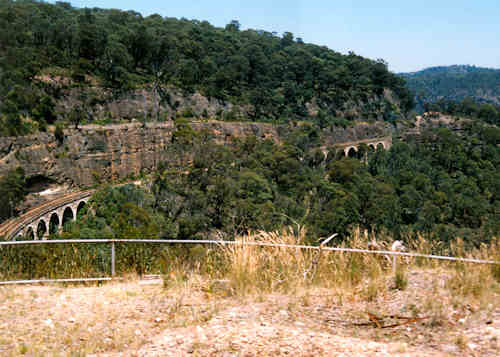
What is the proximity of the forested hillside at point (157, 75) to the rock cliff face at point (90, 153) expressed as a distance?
2.25 m

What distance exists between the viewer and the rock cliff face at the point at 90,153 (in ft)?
116

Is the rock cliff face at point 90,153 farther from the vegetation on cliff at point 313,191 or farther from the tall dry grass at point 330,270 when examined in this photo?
the tall dry grass at point 330,270

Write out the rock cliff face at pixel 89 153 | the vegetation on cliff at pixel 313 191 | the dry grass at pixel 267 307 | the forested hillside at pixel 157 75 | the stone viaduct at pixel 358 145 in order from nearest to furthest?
1. the dry grass at pixel 267 307
2. the vegetation on cliff at pixel 313 191
3. the rock cliff face at pixel 89 153
4. the forested hillside at pixel 157 75
5. the stone viaduct at pixel 358 145

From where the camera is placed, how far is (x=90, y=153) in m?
41.2

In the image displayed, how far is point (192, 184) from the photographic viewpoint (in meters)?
39.9

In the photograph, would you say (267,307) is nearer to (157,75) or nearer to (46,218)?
(46,218)

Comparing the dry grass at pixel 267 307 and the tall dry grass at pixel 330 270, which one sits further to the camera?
the tall dry grass at pixel 330 270

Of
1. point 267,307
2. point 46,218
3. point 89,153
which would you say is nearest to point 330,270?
point 267,307

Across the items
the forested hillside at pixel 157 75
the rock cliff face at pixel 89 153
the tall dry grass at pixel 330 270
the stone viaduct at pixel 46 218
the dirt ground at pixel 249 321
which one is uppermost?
the forested hillside at pixel 157 75

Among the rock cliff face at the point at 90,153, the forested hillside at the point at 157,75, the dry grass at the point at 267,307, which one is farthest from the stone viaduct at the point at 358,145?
the dry grass at the point at 267,307

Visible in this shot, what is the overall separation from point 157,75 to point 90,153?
973 inches

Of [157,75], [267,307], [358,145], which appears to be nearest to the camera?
[267,307]

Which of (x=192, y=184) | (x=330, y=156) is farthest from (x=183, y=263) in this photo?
(x=330, y=156)

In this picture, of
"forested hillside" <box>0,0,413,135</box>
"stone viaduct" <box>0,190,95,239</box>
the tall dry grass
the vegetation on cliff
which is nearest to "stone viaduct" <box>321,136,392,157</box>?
the vegetation on cliff
